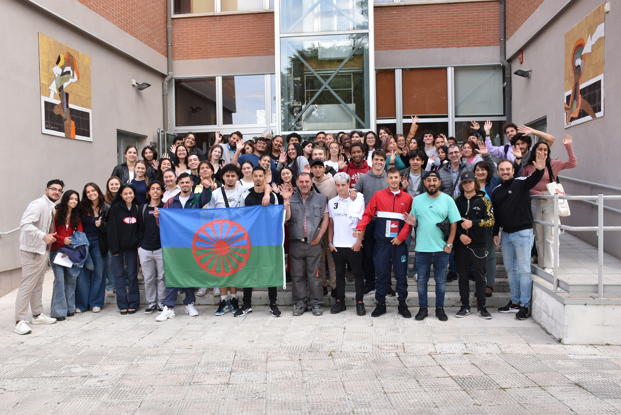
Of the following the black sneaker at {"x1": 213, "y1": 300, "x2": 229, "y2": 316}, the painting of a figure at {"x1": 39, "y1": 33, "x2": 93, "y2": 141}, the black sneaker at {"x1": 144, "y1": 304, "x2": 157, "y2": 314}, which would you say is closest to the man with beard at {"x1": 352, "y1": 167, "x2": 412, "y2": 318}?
the black sneaker at {"x1": 213, "y1": 300, "x2": 229, "y2": 316}

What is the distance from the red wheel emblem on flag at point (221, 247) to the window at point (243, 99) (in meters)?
8.43

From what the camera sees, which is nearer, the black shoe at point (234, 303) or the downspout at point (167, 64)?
the black shoe at point (234, 303)

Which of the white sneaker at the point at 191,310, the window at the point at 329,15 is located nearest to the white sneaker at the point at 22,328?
the white sneaker at the point at 191,310

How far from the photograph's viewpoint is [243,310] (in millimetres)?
6988

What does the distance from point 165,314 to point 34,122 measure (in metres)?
4.72

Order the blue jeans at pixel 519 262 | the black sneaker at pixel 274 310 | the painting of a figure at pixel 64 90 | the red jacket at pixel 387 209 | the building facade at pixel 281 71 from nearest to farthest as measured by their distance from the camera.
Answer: the blue jeans at pixel 519 262
the red jacket at pixel 387 209
the black sneaker at pixel 274 310
the building facade at pixel 281 71
the painting of a figure at pixel 64 90

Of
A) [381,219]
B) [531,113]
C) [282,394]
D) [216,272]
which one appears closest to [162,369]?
[282,394]

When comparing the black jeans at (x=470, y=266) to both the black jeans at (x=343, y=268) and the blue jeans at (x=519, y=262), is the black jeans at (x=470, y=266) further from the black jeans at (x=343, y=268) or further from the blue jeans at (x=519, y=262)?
the black jeans at (x=343, y=268)

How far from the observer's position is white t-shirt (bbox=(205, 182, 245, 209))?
7.08 metres

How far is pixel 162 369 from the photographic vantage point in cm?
495

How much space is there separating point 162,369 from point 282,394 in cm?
133

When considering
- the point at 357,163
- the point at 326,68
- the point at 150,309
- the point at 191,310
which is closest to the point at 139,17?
the point at 326,68

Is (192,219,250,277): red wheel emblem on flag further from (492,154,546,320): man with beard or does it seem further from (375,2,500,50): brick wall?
(375,2,500,50): brick wall

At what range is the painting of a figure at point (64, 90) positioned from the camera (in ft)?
31.0
